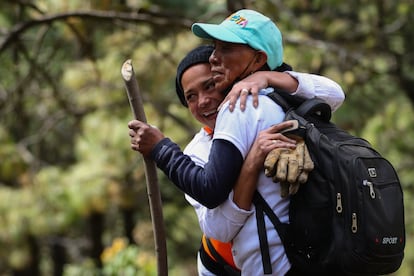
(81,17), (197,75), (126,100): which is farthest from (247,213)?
(126,100)

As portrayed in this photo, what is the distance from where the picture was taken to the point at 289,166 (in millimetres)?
1820

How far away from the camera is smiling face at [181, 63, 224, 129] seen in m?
2.17

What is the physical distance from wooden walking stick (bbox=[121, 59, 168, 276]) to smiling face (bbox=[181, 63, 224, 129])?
151 millimetres

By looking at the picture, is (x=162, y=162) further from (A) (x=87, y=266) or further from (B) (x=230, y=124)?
(A) (x=87, y=266)

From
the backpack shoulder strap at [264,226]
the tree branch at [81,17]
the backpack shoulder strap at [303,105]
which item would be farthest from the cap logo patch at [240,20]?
the tree branch at [81,17]

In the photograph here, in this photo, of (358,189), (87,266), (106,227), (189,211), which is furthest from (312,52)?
(106,227)

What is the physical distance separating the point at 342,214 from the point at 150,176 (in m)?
0.62

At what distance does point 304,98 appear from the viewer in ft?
7.03

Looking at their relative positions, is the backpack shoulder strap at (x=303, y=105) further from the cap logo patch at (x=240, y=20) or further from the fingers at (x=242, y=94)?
the cap logo patch at (x=240, y=20)

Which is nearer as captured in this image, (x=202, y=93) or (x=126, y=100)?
(x=202, y=93)

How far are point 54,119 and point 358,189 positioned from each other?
521 centimetres

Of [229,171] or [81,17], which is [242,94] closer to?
[229,171]

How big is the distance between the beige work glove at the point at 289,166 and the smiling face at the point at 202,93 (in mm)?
365

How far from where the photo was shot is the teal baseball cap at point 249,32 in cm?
203
